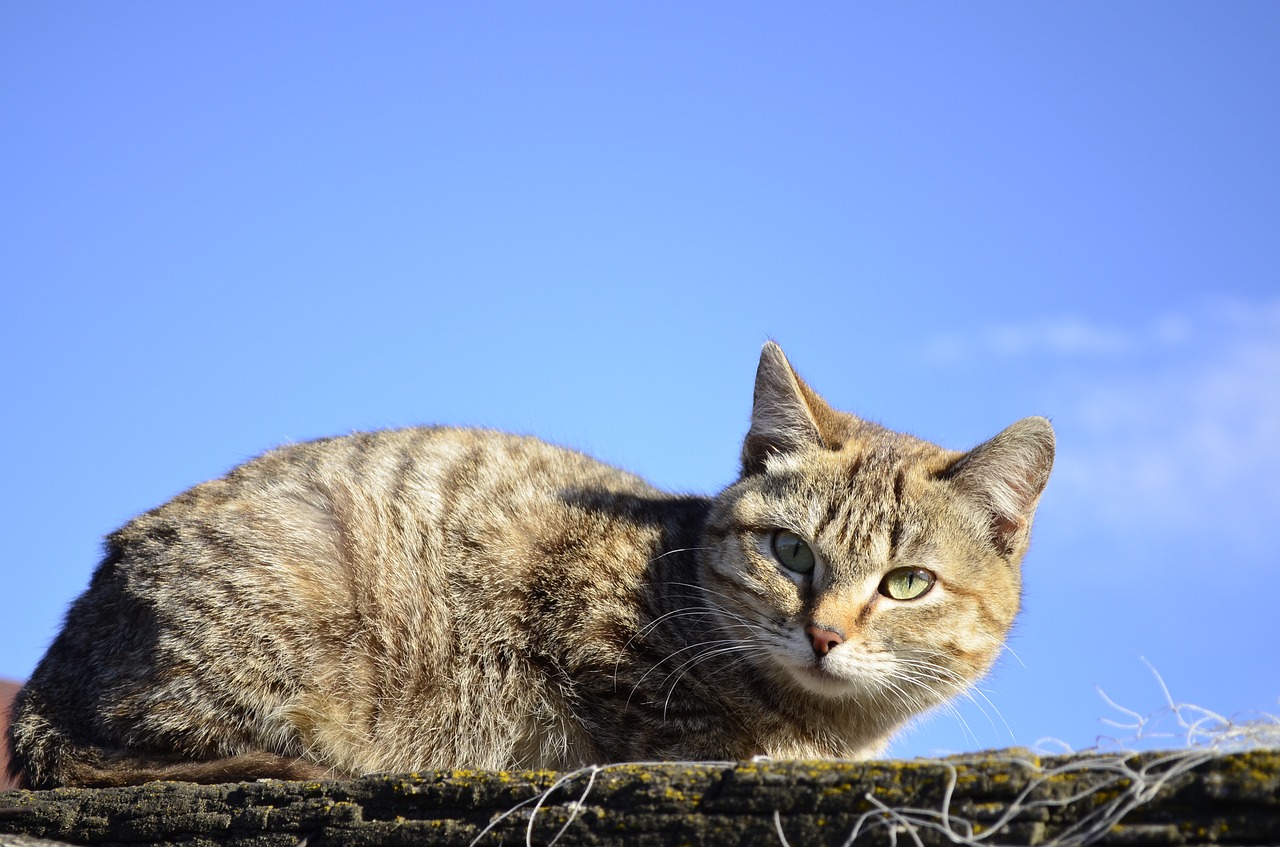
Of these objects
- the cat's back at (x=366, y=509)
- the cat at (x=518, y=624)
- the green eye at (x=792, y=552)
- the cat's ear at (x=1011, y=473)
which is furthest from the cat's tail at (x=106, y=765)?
the cat's ear at (x=1011, y=473)

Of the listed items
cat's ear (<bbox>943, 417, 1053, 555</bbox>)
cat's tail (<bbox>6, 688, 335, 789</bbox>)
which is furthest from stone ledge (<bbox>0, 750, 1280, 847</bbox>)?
cat's ear (<bbox>943, 417, 1053, 555</bbox>)

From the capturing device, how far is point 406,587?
15.0 ft

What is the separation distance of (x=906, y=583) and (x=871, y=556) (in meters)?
0.21

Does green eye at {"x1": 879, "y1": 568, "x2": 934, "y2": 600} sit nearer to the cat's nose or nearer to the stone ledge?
the cat's nose

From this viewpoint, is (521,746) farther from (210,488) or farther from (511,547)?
(210,488)

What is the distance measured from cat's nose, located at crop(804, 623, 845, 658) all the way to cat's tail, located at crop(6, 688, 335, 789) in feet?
6.30

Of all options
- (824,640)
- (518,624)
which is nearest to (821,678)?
(824,640)

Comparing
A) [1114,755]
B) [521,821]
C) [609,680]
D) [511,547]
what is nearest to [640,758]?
[609,680]

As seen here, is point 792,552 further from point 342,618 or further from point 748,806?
point 748,806

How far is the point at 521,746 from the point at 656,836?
1943 mm

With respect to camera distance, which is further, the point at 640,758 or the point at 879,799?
the point at 640,758

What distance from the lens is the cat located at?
4.21 metres

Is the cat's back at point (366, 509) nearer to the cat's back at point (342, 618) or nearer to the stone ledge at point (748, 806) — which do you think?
the cat's back at point (342, 618)

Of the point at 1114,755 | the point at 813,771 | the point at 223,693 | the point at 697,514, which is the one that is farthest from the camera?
the point at 697,514
